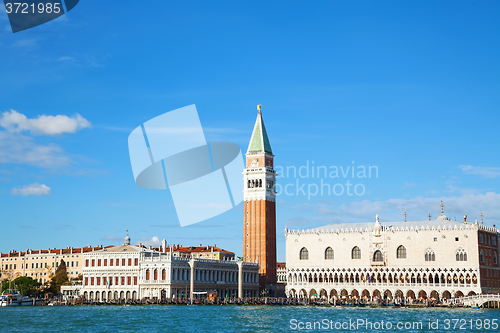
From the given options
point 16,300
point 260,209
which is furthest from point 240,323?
A: point 260,209

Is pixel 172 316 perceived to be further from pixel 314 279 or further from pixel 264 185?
pixel 264 185

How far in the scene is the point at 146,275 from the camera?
95.9 m

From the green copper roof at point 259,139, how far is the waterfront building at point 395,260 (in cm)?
1845

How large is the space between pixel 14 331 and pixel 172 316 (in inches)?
707

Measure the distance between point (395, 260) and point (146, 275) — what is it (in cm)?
3509

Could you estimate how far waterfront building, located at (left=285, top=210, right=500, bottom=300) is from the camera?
86125 mm

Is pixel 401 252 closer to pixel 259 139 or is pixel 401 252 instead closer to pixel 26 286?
pixel 259 139

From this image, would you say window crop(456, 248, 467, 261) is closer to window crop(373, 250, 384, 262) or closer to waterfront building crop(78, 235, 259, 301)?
A: window crop(373, 250, 384, 262)

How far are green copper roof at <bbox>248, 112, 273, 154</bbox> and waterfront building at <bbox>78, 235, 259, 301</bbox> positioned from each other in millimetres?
20291

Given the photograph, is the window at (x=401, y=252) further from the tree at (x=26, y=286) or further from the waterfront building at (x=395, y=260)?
the tree at (x=26, y=286)

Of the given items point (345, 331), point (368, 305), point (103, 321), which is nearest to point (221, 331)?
point (345, 331)

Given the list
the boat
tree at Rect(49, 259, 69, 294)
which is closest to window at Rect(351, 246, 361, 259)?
the boat

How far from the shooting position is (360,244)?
307ft

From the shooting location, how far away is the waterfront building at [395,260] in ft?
283
